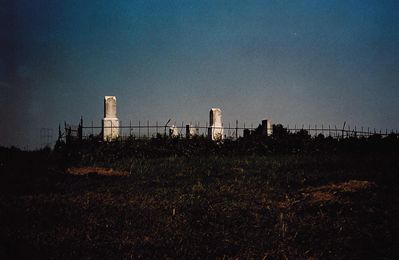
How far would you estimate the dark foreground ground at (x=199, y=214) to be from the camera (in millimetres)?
4164

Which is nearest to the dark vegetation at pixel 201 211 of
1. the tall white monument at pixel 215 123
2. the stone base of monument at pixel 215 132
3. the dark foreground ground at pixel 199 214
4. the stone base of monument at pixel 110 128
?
the dark foreground ground at pixel 199 214

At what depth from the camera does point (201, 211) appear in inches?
227

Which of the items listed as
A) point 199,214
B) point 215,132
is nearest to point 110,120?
point 215,132

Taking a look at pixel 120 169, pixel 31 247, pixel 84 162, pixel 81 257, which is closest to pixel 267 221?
pixel 81 257

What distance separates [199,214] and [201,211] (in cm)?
13

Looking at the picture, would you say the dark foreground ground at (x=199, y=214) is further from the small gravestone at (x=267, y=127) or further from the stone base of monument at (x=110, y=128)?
the small gravestone at (x=267, y=127)

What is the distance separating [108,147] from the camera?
14.8 metres

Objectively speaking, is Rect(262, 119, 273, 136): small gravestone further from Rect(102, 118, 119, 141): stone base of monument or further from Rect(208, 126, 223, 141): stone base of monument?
Rect(102, 118, 119, 141): stone base of monument

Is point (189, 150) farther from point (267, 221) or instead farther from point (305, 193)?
point (267, 221)

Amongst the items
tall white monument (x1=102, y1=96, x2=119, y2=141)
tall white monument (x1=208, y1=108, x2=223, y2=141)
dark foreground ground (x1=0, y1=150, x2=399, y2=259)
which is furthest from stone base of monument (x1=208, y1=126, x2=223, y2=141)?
dark foreground ground (x1=0, y1=150, x2=399, y2=259)

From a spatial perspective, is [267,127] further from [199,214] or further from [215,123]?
[199,214]

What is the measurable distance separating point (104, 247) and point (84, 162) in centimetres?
907

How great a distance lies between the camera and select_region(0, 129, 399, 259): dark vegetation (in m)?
4.19

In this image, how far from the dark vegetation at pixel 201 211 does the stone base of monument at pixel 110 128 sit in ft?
15.3
